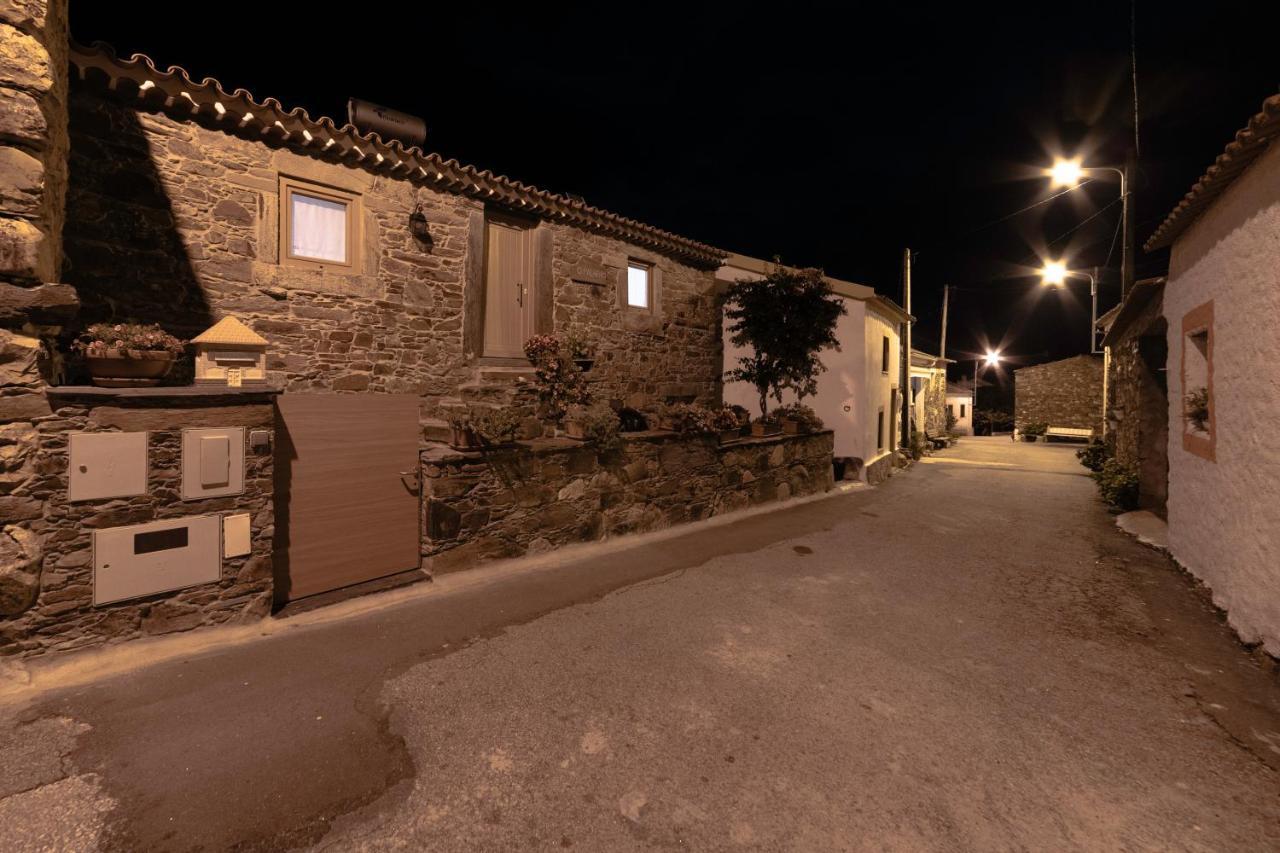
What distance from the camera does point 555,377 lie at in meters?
8.41

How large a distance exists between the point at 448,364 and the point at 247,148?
337 centimetres

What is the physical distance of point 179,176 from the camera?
580cm

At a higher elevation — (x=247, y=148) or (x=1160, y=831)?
(x=247, y=148)

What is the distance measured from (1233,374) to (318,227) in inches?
411

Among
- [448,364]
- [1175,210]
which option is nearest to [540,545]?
[448,364]

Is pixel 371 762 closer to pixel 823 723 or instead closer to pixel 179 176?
pixel 823 723

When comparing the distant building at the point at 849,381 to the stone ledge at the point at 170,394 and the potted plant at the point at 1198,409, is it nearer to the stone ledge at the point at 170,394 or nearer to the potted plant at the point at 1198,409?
the potted plant at the point at 1198,409

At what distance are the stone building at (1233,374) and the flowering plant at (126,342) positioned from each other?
9.34 m

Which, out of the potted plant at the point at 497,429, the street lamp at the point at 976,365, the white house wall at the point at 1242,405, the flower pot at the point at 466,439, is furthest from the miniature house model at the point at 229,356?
the street lamp at the point at 976,365

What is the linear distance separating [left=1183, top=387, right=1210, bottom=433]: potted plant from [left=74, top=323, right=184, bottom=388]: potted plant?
10987 mm

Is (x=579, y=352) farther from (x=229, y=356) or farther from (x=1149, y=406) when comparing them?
(x=1149, y=406)

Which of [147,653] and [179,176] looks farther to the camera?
[179,176]

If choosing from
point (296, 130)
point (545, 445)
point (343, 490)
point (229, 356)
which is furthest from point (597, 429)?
point (296, 130)

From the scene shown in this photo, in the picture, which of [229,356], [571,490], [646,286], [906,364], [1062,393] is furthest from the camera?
[1062,393]
